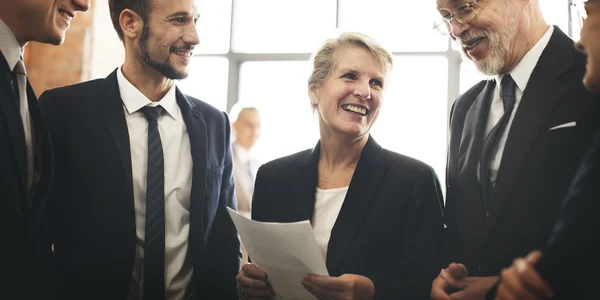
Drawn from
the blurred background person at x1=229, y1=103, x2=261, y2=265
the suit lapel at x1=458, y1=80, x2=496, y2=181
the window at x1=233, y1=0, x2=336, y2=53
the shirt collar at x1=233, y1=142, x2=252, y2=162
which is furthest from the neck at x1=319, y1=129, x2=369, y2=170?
the window at x1=233, y1=0, x2=336, y2=53

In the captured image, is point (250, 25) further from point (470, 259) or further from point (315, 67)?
point (470, 259)

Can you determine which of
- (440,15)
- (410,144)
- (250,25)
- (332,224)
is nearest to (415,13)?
(410,144)

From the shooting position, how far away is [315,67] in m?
2.04

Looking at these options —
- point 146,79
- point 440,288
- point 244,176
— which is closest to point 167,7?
point 146,79

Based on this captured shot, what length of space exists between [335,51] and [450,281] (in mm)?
884

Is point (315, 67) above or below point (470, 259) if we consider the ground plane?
above

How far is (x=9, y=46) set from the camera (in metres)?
1.42

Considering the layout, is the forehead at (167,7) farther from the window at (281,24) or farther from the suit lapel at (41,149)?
the window at (281,24)

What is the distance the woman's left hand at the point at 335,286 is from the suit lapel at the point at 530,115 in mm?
389

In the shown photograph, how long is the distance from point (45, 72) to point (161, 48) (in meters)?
2.92

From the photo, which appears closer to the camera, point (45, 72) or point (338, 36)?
point (338, 36)

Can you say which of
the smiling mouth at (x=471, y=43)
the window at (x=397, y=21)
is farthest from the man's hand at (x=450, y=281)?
the window at (x=397, y=21)

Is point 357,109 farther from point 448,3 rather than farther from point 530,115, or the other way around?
point 530,115

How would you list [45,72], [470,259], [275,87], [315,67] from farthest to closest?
[275,87] → [45,72] → [315,67] → [470,259]
